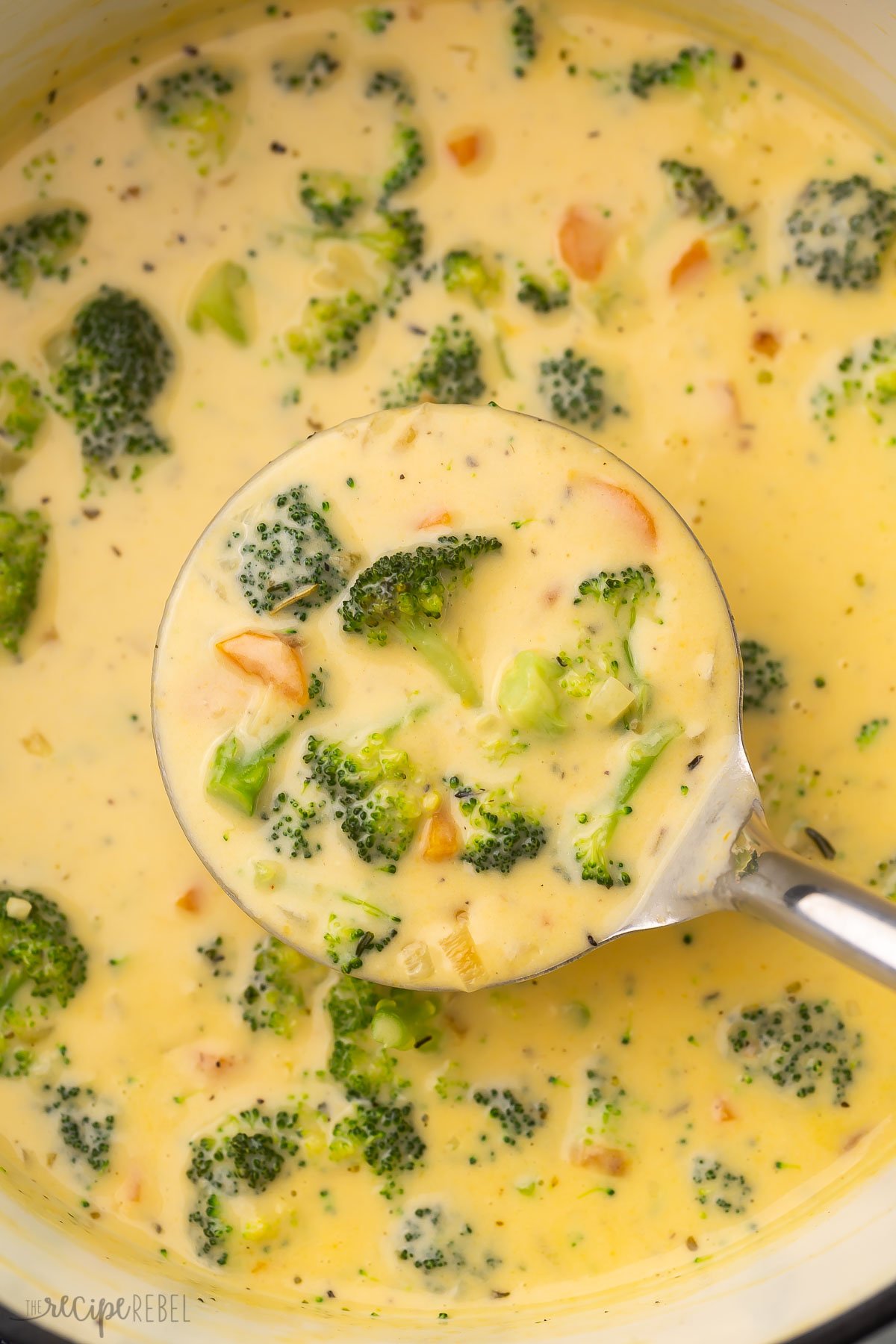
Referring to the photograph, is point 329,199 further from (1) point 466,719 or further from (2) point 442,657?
(1) point 466,719

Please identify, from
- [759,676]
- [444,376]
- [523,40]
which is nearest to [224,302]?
[444,376]

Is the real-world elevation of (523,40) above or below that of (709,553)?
above

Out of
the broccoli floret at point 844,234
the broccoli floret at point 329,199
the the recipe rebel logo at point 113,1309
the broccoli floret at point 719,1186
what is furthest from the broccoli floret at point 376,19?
the the recipe rebel logo at point 113,1309

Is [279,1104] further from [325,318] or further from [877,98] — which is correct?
[877,98]

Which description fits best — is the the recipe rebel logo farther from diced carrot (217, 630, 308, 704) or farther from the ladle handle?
the ladle handle

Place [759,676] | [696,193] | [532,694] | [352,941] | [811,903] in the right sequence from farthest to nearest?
[696,193] < [759,676] < [352,941] < [532,694] < [811,903]

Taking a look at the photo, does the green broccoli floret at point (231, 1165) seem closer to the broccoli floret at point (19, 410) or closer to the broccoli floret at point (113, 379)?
the broccoli floret at point (113, 379)
